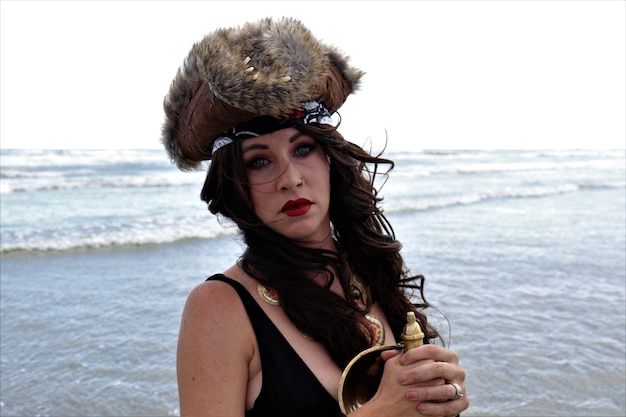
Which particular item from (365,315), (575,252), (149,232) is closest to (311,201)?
(365,315)

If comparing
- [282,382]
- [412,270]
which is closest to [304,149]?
[282,382]

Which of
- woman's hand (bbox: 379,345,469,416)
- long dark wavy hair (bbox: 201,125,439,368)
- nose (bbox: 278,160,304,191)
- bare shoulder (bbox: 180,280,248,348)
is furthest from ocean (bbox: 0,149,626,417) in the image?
woman's hand (bbox: 379,345,469,416)

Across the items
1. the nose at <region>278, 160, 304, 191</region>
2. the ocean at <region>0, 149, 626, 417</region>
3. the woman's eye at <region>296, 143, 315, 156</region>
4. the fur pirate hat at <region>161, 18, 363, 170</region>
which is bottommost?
the ocean at <region>0, 149, 626, 417</region>

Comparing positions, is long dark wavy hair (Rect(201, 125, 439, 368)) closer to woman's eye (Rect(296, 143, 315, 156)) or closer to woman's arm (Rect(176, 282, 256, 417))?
woman's eye (Rect(296, 143, 315, 156))

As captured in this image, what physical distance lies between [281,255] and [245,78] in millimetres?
593

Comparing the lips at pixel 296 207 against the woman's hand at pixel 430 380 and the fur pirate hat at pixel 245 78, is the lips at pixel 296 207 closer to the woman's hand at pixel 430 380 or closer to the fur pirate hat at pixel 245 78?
the fur pirate hat at pixel 245 78

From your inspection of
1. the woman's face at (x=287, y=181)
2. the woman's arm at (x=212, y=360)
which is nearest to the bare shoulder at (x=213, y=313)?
the woman's arm at (x=212, y=360)

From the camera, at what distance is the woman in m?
1.55

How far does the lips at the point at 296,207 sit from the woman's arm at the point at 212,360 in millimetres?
396

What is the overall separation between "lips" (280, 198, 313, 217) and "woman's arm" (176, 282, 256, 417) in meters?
0.40

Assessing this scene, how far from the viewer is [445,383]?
1.57 meters

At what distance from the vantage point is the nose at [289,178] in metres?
1.81

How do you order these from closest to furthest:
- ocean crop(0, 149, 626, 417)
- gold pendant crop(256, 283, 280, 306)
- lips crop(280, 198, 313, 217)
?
gold pendant crop(256, 283, 280, 306), lips crop(280, 198, 313, 217), ocean crop(0, 149, 626, 417)

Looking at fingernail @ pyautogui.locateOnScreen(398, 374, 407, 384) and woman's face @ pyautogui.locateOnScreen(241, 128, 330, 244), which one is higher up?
woman's face @ pyautogui.locateOnScreen(241, 128, 330, 244)
